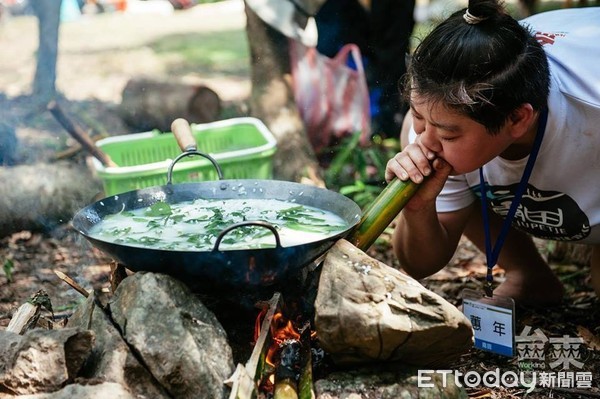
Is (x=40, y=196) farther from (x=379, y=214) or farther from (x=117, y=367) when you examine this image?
(x=379, y=214)

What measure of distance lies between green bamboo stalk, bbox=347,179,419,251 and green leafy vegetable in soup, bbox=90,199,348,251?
0.26 feet

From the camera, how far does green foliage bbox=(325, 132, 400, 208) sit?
227 inches

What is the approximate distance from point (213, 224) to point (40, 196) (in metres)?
2.60

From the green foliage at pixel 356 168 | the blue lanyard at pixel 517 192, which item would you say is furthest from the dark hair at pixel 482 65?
the green foliage at pixel 356 168

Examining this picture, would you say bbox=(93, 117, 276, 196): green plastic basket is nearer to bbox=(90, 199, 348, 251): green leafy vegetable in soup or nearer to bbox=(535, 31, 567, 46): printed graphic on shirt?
bbox=(90, 199, 348, 251): green leafy vegetable in soup

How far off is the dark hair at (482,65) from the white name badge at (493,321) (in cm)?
87

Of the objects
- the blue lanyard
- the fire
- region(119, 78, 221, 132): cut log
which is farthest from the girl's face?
region(119, 78, 221, 132): cut log

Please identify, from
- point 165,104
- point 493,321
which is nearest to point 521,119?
point 493,321

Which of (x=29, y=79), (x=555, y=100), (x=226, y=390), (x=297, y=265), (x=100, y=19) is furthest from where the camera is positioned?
(x=100, y=19)

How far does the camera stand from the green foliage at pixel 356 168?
5.78 meters

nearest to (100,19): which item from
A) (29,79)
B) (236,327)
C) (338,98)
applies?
(29,79)

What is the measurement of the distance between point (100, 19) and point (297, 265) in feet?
→ 42.0

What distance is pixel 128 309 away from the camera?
8.54 ft

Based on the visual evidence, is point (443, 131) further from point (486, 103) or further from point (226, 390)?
point (226, 390)
